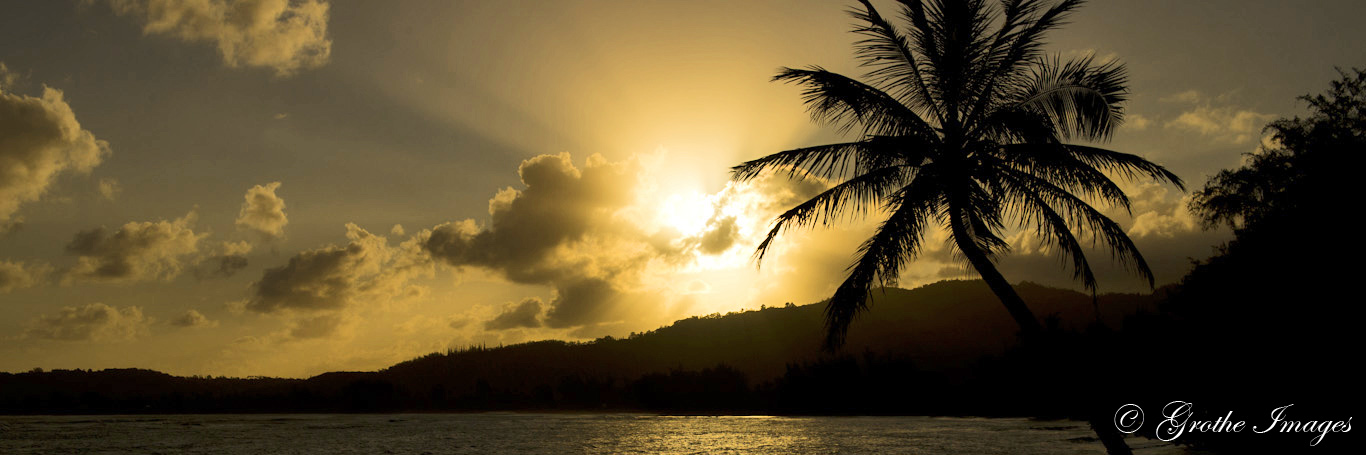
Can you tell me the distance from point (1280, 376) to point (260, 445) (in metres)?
56.2

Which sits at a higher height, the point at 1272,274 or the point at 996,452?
the point at 1272,274

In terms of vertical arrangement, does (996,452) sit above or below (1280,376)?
below

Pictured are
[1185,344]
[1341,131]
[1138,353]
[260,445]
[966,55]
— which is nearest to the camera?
[966,55]

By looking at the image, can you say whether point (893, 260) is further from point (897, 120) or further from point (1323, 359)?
point (1323, 359)

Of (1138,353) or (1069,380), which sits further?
(1138,353)

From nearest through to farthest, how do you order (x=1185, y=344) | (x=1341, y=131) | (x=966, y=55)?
(x=966, y=55) < (x=1185, y=344) < (x=1341, y=131)

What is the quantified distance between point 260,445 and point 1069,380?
53.6 metres

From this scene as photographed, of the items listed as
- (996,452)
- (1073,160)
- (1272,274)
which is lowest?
(996,452)

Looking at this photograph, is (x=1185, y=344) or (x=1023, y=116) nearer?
(x=1023, y=116)

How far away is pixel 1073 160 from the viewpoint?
50.4 ft

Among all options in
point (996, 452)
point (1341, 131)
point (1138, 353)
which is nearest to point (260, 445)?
point (996, 452)

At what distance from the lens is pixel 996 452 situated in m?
36.6

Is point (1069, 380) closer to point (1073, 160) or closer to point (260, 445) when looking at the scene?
point (1073, 160)

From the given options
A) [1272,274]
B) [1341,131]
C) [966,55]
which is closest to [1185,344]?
[1272,274]
